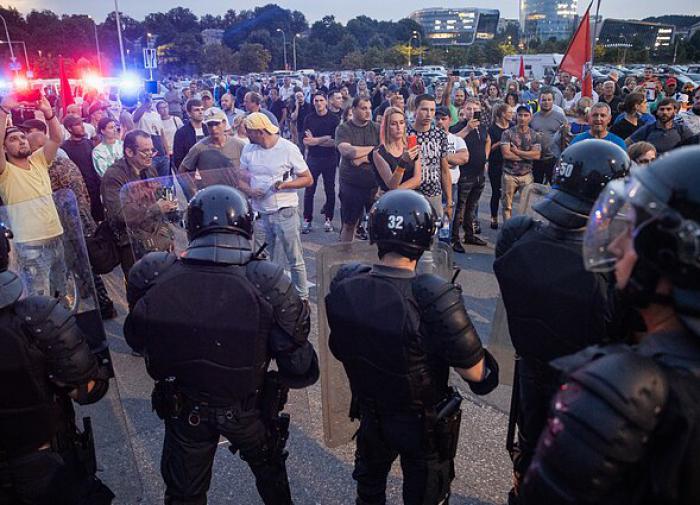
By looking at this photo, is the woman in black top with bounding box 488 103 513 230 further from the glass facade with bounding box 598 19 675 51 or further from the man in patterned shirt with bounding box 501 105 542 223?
the glass facade with bounding box 598 19 675 51

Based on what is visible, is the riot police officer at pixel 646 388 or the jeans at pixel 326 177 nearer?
the riot police officer at pixel 646 388

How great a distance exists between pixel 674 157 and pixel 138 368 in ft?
13.6

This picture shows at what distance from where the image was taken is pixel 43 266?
9.93 feet

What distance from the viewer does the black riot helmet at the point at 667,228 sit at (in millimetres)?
1096

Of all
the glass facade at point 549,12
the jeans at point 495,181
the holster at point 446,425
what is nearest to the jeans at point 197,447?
the holster at point 446,425

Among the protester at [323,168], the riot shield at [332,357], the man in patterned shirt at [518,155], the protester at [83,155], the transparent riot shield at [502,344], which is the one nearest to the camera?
the riot shield at [332,357]

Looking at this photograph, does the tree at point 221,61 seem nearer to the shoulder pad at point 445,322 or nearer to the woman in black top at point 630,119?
the woman in black top at point 630,119

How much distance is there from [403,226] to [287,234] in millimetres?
2777

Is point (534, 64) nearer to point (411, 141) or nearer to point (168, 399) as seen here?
point (411, 141)

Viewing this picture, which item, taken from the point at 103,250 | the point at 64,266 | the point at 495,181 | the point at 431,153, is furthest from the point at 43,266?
the point at 495,181

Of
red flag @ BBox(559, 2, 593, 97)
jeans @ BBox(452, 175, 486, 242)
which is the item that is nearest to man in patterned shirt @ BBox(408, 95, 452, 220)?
jeans @ BBox(452, 175, 486, 242)

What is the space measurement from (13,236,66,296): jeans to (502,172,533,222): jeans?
5256 mm

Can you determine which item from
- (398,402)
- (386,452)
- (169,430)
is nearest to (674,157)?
(398,402)

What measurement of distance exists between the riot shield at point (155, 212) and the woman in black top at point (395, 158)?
6.06 feet
